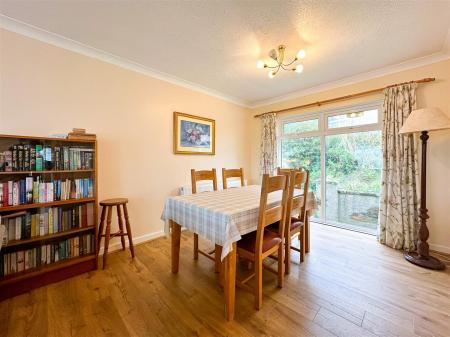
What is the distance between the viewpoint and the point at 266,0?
1.53 metres

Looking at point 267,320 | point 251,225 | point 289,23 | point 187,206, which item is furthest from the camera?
point 289,23

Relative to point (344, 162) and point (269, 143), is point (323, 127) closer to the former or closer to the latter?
point (344, 162)

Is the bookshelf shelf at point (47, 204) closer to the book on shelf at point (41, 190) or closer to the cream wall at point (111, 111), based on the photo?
the book on shelf at point (41, 190)

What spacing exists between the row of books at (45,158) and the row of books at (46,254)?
733 millimetres

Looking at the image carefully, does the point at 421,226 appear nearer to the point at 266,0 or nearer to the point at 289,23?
the point at 289,23

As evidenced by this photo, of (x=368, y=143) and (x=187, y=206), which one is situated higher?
(x=368, y=143)

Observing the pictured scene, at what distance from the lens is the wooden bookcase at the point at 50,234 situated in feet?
5.27

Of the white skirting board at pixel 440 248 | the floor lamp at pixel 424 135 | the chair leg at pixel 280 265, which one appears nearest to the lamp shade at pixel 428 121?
the floor lamp at pixel 424 135

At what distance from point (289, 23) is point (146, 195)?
260cm

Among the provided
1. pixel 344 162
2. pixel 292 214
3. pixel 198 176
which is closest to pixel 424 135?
pixel 344 162

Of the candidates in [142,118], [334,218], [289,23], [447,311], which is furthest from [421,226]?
[142,118]

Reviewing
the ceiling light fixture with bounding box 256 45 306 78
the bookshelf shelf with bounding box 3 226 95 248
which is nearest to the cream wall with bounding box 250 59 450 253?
the ceiling light fixture with bounding box 256 45 306 78

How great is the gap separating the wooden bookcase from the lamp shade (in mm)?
3357

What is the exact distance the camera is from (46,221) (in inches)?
70.1
